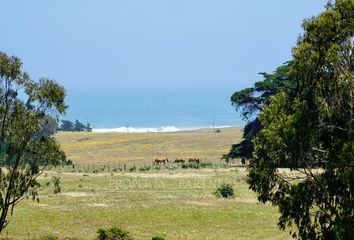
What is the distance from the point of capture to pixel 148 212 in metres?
47.6

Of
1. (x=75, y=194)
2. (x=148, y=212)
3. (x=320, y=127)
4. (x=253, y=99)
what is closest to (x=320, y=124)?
(x=320, y=127)

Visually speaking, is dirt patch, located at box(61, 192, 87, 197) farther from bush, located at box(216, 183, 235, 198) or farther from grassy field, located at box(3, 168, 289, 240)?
bush, located at box(216, 183, 235, 198)

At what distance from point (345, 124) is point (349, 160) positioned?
6.48ft

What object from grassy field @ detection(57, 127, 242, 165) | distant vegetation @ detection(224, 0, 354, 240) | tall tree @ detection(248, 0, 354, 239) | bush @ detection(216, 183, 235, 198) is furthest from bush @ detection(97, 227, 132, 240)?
grassy field @ detection(57, 127, 242, 165)

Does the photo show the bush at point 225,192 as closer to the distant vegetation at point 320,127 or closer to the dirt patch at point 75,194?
the dirt patch at point 75,194

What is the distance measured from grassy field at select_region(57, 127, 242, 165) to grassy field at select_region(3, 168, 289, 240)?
49.0 m

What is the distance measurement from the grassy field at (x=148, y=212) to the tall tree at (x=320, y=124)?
17.3 meters

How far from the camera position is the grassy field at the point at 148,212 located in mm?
39406

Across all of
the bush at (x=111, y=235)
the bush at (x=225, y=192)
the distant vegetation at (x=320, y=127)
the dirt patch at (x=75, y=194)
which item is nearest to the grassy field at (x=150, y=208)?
the dirt patch at (x=75, y=194)

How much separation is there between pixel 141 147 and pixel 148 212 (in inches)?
3819

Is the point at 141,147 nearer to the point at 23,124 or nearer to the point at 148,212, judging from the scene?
the point at 148,212

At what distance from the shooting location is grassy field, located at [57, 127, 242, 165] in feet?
406

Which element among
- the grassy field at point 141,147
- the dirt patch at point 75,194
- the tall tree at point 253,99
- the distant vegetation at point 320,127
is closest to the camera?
the distant vegetation at point 320,127

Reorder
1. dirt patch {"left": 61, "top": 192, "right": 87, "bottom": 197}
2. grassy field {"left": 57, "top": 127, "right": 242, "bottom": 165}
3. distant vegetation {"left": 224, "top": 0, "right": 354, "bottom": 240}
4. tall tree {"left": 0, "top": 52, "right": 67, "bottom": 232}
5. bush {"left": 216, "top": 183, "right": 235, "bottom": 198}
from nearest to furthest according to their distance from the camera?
1. distant vegetation {"left": 224, "top": 0, "right": 354, "bottom": 240}
2. tall tree {"left": 0, "top": 52, "right": 67, "bottom": 232}
3. bush {"left": 216, "top": 183, "right": 235, "bottom": 198}
4. dirt patch {"left": 61, "top": 192, "right": 87, "bottom": 197}
5. grassy field {"left": 57, "top": 127, "right": 242, "bottom": 165}
